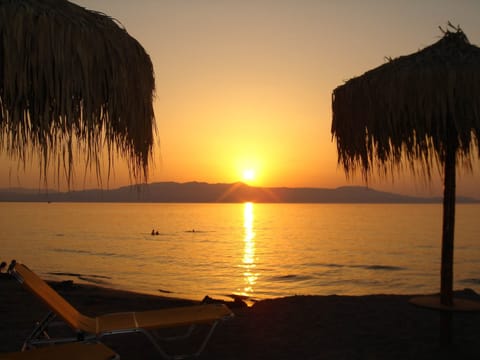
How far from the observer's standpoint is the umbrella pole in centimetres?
436

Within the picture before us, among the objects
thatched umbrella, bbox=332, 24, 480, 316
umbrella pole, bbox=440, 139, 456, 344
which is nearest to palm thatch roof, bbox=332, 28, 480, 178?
thatched umbrella, bbox=332, 24, 480, 316

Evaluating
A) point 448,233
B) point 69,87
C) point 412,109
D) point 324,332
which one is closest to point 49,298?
point 69,87

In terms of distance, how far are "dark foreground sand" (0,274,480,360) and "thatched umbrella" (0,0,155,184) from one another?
7.32 feet

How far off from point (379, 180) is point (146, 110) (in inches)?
104

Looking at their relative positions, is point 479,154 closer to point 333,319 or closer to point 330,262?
point 333,319

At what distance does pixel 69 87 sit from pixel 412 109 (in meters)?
2.76

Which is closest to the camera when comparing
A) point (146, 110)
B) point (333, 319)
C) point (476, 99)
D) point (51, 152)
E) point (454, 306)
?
point (51, 152)

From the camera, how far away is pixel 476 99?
12.9 ft

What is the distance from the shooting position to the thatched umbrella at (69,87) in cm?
273

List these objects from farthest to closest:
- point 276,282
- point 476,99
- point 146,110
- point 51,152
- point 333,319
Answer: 1. point 276,282
2. point 333,319
3. point 476,99
4. point 146,110
5. point 51,152

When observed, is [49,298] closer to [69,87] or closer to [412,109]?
[69,87]

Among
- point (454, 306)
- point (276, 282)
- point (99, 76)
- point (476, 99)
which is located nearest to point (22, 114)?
point (99, 76)

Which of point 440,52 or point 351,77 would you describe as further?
point 351,77

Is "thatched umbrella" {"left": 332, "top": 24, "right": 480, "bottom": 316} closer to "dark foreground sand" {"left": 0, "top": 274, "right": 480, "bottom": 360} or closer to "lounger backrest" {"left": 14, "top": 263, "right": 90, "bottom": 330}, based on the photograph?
"dark foreground sand" {"left": 0, "top": 274, "right": 480, "bottom": 360}
